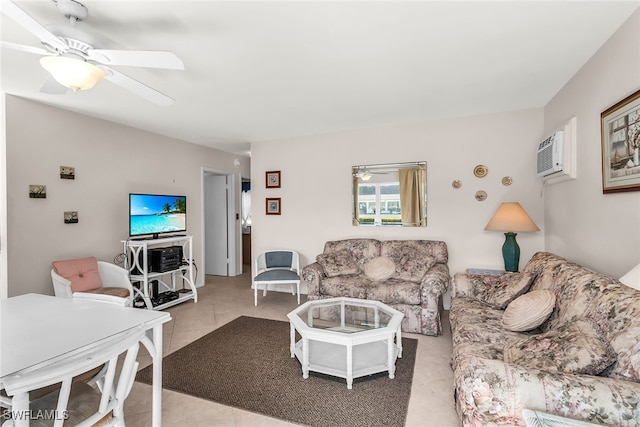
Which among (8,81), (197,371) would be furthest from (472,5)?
(8,81)

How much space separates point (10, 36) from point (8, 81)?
0.98m

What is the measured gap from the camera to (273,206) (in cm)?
488

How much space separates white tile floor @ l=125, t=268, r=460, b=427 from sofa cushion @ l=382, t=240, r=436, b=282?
0.63 metres

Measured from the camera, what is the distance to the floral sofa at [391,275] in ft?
10.3

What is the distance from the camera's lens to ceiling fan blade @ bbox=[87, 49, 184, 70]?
1553 millimetres

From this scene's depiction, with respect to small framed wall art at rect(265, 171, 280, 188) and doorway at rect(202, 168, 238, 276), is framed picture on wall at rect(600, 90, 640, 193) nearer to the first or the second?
small framed wall art at rect(265, 171, 280, 188)

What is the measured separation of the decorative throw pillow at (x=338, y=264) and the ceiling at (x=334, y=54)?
5.71 ft

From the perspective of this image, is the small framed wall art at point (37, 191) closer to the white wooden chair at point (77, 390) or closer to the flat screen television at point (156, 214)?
the flat screen television at point (156, 214)

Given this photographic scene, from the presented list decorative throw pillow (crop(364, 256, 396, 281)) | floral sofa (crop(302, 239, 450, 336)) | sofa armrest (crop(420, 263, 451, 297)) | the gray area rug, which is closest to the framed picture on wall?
sofa armrest (crop(420, 263, 451, 297))

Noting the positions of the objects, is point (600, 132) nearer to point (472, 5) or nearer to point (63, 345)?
point (472, 5)

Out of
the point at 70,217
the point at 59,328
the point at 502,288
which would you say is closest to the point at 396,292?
the point at 502,288

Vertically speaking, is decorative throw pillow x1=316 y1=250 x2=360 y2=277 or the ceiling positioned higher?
the ceiling

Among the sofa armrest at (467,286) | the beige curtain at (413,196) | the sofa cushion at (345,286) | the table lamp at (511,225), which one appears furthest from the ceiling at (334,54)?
the sofa cushion at (345,286)

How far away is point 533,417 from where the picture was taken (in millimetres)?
1116
